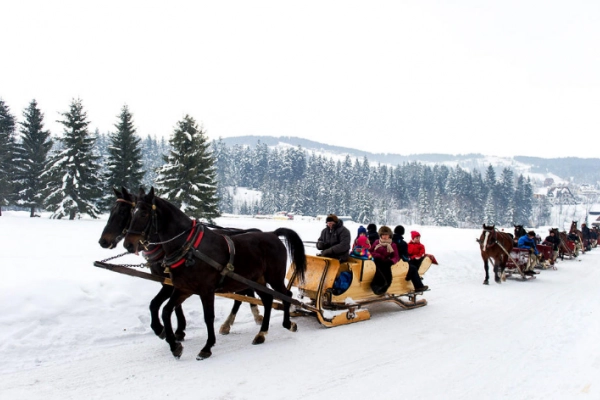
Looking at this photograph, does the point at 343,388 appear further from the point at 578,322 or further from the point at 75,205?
the point at 75,205

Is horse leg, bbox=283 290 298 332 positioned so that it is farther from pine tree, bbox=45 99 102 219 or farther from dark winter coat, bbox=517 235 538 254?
pine tree, bbox=45 99 102 219

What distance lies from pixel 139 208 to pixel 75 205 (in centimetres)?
2819

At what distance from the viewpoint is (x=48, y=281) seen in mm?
7008

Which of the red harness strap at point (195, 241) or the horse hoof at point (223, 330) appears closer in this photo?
the red harness strap at point (195, 241)

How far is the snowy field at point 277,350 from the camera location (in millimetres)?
4488

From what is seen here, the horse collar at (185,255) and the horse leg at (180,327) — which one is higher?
the horse collar at (185,255)

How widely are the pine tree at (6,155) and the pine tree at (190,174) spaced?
47.0 ft

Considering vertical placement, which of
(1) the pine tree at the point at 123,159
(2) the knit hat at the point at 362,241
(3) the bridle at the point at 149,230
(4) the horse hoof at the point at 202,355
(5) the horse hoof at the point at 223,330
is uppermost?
(1) the pine tree at the point at 123,159

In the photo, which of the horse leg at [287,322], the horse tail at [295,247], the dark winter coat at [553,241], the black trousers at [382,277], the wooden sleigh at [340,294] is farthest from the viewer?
the dark winter coat at [553,241]

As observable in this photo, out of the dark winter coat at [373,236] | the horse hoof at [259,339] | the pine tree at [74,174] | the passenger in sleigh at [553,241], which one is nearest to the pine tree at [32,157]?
the pine tree at [74,174]

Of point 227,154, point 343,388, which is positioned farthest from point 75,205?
point 227,154

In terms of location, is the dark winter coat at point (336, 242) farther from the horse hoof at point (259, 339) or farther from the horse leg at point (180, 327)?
the horse leg at point (180, 327)

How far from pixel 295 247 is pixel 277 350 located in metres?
1.91

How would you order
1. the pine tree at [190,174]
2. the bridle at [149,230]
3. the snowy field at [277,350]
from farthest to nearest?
1. the pine tree at [190,174]
2. the bridle at [149,230]
3. the snowy field at [277,350]
